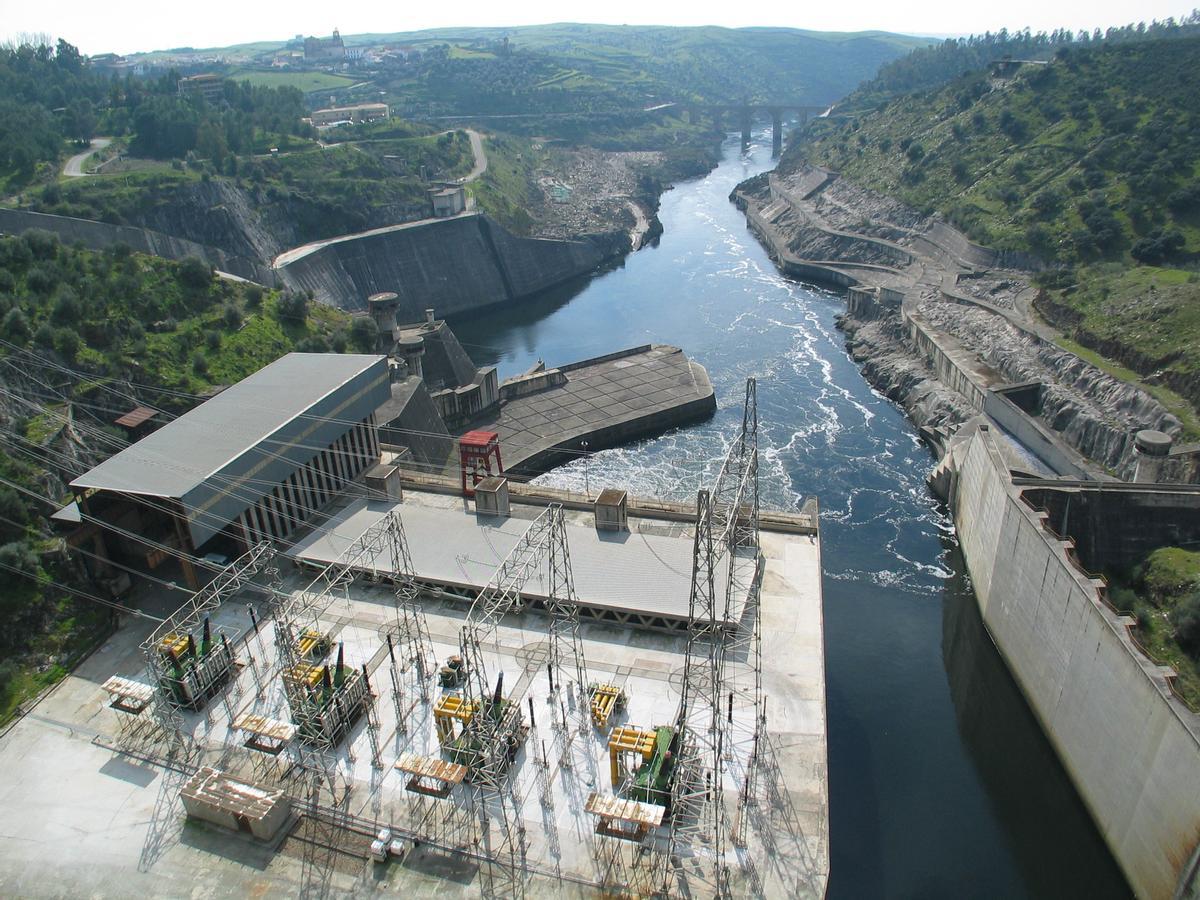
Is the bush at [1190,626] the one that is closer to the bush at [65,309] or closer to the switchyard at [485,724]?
the switchyard at [485,724]

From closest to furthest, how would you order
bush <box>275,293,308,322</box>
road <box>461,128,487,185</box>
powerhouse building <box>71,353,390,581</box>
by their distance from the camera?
powerhouse building <box>71,353,390,581</box>
bush <box>275,293,308,322</box>
road <box>461,128,487,185</box>

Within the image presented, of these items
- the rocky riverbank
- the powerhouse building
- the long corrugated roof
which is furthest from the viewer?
the rocky riverbank

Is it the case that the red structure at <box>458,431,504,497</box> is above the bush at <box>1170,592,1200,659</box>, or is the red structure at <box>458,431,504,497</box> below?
above

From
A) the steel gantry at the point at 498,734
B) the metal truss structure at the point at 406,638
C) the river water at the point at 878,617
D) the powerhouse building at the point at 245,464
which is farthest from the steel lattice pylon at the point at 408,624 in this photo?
the river water at the point at 878,617

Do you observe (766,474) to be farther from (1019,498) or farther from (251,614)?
(251,614)

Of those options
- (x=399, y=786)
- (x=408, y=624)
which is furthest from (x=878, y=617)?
(x=399, y=786)

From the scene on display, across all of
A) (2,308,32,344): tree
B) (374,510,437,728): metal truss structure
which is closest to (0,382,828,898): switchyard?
(374,510,437,728): metal truss structure

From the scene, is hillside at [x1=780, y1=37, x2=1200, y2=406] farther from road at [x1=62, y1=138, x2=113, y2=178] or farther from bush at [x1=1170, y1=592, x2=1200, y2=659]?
road at [x1=62, y1=138, x2=113, y2=178]

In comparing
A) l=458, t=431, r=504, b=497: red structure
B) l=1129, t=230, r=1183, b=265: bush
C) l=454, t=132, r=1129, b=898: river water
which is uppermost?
l=1129, t=230, r=1183, b=265: bush
